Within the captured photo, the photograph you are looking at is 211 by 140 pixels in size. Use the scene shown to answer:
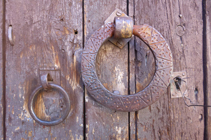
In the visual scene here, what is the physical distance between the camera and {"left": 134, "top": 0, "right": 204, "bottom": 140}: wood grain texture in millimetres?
636

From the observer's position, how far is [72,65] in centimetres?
63

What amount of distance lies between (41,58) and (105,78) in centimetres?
31

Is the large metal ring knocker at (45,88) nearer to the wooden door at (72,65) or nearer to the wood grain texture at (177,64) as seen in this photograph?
the wooden door at (72,65)

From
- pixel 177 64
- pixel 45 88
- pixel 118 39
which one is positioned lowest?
pixel 45 88

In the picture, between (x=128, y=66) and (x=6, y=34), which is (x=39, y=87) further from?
(x=128, y=66)

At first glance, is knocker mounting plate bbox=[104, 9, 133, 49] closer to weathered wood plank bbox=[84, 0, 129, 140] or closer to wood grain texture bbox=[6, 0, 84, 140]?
weathered wood plank bbox=[84, 0, 129, 140]

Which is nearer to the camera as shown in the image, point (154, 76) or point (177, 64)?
point (154, 76)

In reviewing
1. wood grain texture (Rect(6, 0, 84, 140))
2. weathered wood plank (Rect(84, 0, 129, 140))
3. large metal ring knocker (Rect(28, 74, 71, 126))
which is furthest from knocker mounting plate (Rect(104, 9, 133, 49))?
large metal ring knocker (Rect(28, 74, 71, 126))

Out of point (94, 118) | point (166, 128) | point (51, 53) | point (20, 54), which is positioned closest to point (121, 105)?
point (94, 118)

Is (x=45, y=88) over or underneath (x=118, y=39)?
underneath

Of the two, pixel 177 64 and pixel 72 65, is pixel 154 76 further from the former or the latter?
pixel 72 65

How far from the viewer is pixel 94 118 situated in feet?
2.06

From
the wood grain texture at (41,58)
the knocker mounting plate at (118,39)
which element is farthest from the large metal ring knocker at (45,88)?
the knocker mounting plate at (118,39)

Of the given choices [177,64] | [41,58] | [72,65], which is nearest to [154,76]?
[177,64]
